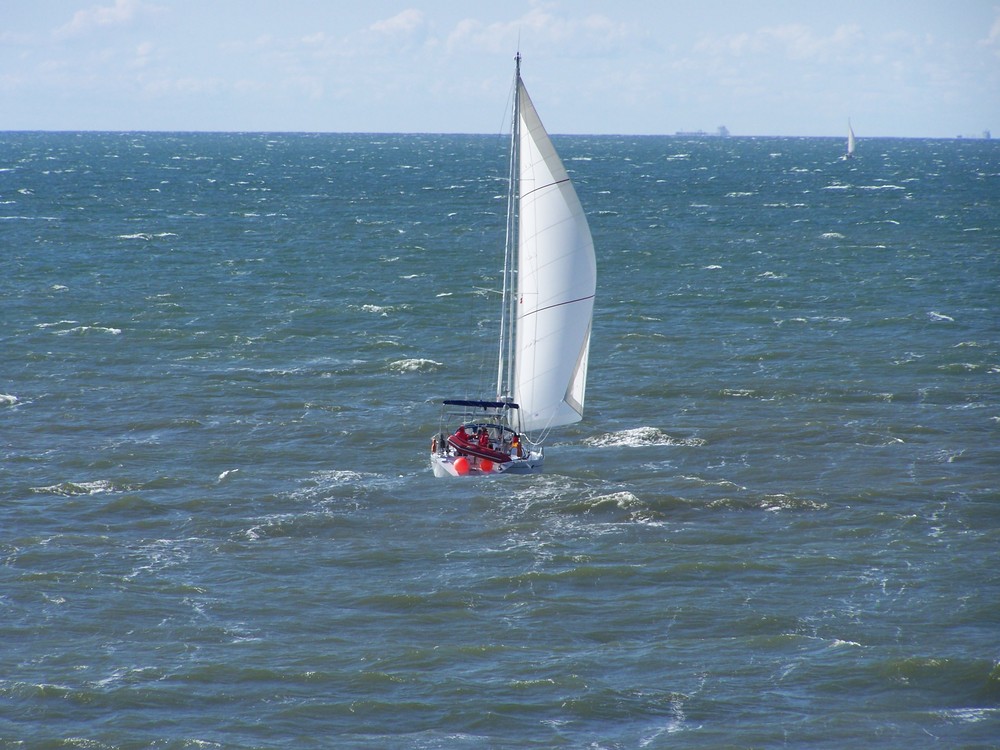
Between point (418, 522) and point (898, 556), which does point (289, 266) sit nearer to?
point (418, 522)

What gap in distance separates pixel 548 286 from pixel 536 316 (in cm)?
124

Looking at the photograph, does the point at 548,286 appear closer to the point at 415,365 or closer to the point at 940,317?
the point at 415,365

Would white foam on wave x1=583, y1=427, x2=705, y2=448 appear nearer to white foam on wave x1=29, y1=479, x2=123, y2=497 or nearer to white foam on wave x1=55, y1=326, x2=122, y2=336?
white foam on wave x1=29, y1=479, x2=123, y2=497

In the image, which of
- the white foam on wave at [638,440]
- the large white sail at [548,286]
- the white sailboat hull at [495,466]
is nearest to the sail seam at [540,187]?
the large white sail at [548,286]

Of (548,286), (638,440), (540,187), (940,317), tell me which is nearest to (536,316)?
(548,286)

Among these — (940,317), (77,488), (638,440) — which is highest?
(940,317)

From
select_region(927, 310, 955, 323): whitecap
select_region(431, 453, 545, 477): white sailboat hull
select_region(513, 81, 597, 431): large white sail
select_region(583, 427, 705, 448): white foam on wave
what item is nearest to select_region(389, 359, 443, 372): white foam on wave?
select_region(583, 427, 705, 448): white foam on wave

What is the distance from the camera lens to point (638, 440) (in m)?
53.3

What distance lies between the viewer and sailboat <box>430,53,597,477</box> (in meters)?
43.7

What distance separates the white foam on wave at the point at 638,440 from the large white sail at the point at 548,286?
241 inches

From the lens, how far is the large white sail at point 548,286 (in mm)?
43625

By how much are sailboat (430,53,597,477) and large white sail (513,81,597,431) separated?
35mm

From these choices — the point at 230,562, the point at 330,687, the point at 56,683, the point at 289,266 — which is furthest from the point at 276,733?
the point at 289,266

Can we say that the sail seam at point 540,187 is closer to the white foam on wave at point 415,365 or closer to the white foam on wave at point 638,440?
the white foam on wave at point 638,440
